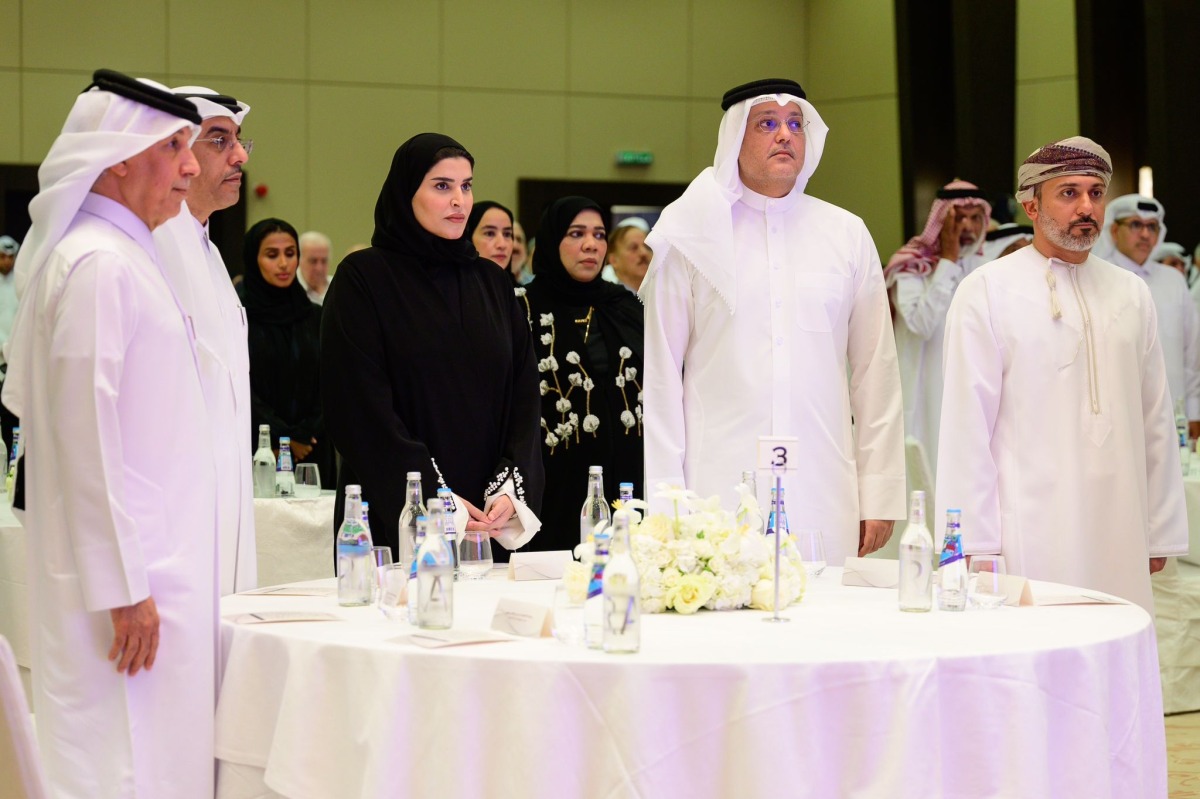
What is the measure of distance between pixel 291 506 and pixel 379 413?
5.01 feet

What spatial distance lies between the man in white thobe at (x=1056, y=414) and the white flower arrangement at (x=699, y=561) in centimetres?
112

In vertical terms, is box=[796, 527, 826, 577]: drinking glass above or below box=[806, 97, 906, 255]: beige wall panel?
below

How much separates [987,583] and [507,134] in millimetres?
8559

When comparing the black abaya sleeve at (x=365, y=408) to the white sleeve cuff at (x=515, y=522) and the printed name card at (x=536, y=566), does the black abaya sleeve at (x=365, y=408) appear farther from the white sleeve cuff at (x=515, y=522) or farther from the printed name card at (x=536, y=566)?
the printed name card at (x=536, y=566)

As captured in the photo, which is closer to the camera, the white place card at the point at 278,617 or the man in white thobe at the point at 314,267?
the white place card at the point at 278,617

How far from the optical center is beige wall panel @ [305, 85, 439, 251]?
34.1ft

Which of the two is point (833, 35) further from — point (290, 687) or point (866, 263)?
point (290, 687)

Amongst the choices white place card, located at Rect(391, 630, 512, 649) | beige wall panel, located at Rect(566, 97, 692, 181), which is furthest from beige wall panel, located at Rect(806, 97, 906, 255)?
white place card, located at Rect(391, 630, 512, 649)

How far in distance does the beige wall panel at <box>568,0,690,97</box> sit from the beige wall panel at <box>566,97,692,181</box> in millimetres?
113

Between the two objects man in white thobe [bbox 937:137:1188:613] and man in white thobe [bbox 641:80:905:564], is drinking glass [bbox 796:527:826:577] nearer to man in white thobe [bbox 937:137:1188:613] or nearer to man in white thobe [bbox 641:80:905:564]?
man in white thobe [bbox 641:80:905:564]

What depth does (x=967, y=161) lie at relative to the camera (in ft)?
29.7

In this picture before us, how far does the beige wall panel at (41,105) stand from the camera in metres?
9.95

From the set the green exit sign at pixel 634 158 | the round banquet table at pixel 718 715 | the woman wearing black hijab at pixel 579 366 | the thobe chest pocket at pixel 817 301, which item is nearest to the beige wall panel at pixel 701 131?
the green exit sign at pixel 634 158

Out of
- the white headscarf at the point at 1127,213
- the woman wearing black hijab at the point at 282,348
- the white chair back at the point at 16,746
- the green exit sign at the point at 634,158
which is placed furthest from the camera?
the green exit sign at the point at 634,158
